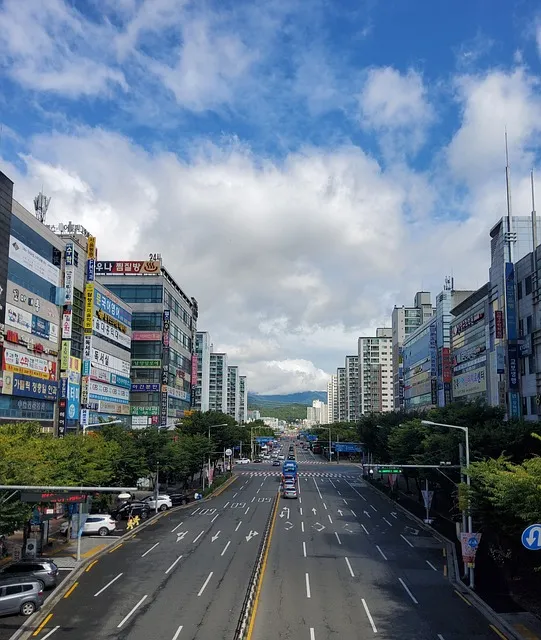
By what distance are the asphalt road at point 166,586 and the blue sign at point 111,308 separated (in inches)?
1331

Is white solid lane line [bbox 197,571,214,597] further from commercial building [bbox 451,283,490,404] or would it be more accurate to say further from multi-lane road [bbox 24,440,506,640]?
commercial building [bbox 451,283,490,404]

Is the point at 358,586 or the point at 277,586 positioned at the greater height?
the point at 277,586

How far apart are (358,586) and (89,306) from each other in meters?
49.7

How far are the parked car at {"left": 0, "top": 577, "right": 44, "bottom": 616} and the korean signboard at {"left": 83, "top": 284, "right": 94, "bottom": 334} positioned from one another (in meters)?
45.0

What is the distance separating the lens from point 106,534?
48594 millimetres

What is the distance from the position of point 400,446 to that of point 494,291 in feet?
71.3

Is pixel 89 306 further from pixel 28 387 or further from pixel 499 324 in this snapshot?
pixel 499 324

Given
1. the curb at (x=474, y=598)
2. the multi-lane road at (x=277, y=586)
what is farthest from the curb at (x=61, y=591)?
the curb at (x=474, y=598)

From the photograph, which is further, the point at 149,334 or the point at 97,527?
the point at 149,334

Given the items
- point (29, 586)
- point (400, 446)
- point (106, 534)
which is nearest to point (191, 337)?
point (400, 446)

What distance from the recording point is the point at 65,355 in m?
65.7

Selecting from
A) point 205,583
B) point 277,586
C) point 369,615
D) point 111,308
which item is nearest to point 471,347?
point 111,308

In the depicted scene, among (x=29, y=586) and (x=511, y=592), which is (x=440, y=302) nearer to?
(x=511, y=592)

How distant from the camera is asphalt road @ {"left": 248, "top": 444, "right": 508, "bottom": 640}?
25.6 meters
